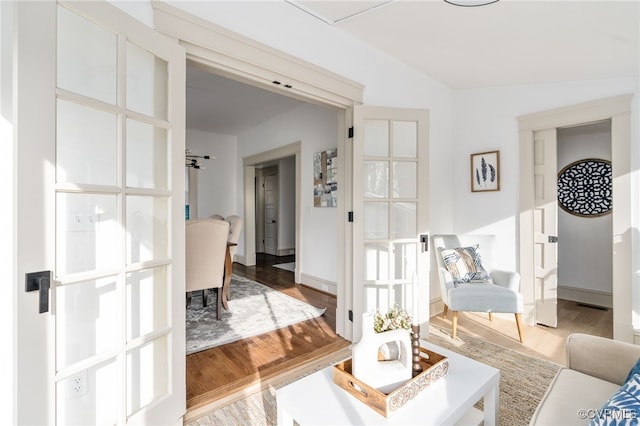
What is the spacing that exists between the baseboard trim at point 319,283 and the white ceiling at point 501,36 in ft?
9.01

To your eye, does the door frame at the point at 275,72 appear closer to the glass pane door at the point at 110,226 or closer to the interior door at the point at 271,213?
the glass pane door at the point at 110,226

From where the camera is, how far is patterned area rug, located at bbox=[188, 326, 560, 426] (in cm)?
164

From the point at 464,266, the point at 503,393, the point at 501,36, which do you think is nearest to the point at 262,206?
the point at 464,266

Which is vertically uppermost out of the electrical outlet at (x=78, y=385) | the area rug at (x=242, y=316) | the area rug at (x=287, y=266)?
the electrical outlet at (x=78, y=385)

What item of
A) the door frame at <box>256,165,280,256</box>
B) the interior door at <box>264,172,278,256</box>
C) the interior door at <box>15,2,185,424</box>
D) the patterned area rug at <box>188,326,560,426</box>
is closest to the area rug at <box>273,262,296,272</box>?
the interior door at <box>264,172,278,256</box>

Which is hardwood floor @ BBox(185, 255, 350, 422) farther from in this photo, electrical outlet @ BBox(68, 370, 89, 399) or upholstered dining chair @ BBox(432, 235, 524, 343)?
upholstered dining chair @ BBox(432, 235, 524, 343)

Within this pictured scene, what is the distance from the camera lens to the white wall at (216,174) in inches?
Answer: 229

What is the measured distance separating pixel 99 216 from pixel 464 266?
2.90m

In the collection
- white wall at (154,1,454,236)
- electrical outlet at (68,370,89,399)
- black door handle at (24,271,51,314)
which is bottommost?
electrical outlet at (68,370,89,399)

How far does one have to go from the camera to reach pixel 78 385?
1201 millimetres

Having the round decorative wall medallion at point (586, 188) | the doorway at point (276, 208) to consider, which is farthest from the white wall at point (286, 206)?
the round decorative wall medallion at point (586, 188)

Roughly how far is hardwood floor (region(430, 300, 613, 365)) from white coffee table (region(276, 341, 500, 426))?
1.45m

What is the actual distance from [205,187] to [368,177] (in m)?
4.28

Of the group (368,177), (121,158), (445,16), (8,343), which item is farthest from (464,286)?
(8,343)
